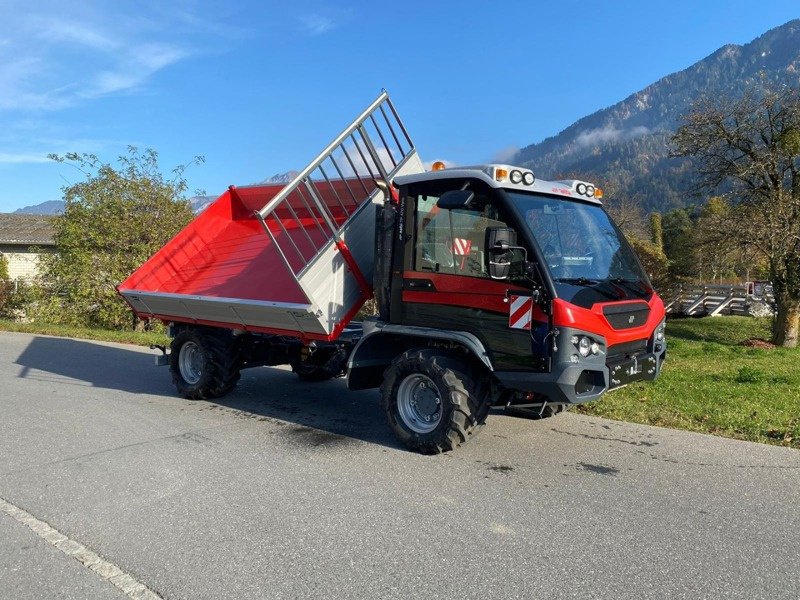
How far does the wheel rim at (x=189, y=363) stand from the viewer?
812 cm

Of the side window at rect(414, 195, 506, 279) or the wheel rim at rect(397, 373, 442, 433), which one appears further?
the wheel rim at rect(397, 373, 442, 433)

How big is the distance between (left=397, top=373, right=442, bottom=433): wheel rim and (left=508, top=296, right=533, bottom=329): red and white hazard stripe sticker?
3.19 ft

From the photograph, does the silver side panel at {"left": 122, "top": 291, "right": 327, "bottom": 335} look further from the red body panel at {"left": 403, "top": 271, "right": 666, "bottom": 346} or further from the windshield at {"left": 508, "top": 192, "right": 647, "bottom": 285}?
the windshield at {"left": 508, "top": 192, "right": 647, "bottom": 285}

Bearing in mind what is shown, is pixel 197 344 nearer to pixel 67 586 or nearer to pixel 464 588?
pixel 67 586

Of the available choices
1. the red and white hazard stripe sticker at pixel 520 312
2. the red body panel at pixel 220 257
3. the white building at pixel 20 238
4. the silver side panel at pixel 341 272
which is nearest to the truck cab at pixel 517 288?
the red and white hazard stripe sticker at pixel 520 312

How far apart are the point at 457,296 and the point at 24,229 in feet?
125

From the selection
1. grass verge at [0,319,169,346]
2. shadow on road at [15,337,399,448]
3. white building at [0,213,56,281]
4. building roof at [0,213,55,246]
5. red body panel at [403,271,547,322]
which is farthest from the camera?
building roof at [0,213,55,246]

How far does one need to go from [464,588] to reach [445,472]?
1794mm

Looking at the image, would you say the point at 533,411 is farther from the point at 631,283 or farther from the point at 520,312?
the point at 631,283

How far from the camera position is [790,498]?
14.4 ft

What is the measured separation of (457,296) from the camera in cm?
524

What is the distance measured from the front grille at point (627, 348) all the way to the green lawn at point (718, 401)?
5.00 feet

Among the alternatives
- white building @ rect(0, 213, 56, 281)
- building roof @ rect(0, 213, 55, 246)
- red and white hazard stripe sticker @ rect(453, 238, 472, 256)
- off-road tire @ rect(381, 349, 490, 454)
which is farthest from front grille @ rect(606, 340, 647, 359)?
building roof @ rect(0, 213, 55, 246)

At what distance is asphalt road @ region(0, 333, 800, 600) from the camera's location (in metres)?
3.31
